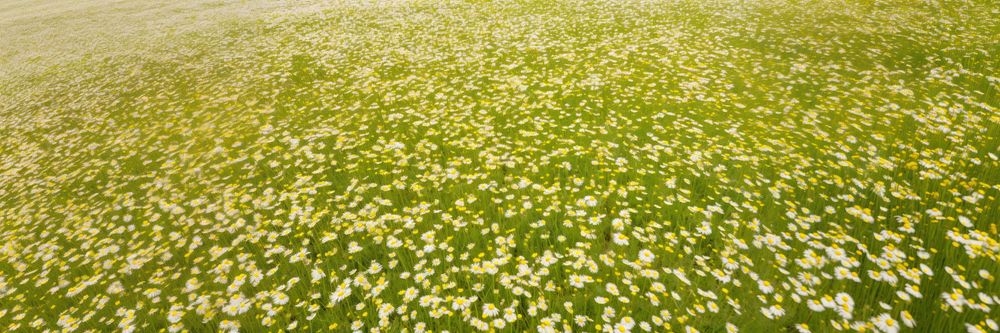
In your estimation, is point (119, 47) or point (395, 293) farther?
point (119, 47)

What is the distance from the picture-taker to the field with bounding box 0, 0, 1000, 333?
4613 mm

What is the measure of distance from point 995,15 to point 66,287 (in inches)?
940

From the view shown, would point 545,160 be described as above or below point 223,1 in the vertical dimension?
below

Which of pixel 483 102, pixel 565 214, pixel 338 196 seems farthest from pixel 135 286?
pixel 483 102

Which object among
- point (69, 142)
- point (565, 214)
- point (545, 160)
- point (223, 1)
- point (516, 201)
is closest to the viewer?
point (565, 214)

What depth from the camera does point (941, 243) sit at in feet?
15.9

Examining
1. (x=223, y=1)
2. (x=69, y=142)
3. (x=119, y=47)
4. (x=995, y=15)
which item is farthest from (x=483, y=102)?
Result: (x=223, y=1)

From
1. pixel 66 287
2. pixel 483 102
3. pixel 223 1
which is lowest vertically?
pixel 66 287

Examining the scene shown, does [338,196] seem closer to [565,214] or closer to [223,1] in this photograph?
[565,214]

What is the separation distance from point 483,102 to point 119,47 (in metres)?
21.1

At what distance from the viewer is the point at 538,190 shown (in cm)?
661

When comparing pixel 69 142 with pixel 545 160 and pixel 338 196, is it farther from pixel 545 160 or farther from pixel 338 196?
pixel 545 160

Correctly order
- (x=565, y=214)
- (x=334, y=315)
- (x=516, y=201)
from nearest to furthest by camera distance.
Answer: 1. (x=334, y=315)
2. (x=565, y=214)
3. (x=516, y=201)

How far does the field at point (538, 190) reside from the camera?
4.61 meters
